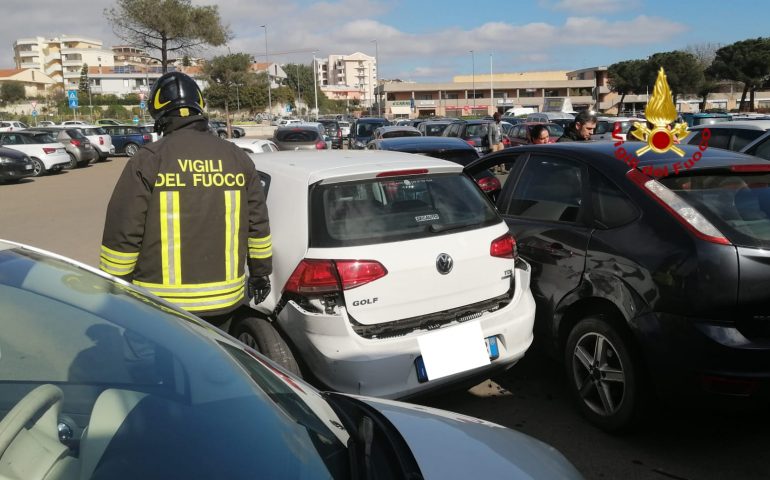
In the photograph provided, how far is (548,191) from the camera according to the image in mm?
4398

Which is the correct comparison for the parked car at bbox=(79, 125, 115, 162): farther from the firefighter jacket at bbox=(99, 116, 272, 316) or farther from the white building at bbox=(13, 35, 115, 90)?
the white building at bbox=(13, 35, 115, 90)

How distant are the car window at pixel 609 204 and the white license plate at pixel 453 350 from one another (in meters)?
0.98

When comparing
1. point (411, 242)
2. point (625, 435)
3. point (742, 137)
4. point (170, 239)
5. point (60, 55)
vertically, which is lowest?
point (625, 435)

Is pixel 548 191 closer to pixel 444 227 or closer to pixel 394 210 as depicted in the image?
pixel 444 227

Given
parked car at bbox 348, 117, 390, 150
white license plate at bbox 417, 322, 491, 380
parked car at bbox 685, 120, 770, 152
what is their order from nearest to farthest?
1. white license plate at bbox 417, 322, 491, 380
2. parked car at bbox 685, 120, 770, 152
3. parked car at bbox 348, 117, 390, 150

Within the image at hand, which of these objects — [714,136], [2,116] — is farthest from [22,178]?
[2,116]

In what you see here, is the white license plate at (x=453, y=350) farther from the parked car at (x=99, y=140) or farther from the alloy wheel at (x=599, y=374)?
the parked car at (x=99, y=140)

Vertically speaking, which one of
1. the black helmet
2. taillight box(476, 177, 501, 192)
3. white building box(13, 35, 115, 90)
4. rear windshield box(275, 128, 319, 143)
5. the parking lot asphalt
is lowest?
the parking lot asphalt

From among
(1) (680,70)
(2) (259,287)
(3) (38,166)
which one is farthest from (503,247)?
(1) (680,70)

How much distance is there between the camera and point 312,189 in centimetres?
352

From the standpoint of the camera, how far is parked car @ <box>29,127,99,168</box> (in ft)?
82.7

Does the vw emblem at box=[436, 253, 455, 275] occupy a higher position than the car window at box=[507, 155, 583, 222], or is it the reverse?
the car window at box=[507, 155, 583, 222]

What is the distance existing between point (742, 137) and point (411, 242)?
8286 mm

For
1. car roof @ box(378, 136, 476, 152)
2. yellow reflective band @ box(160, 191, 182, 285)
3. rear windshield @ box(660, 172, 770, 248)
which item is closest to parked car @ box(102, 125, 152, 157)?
car roof @ box(378, 136, 476, 152)
